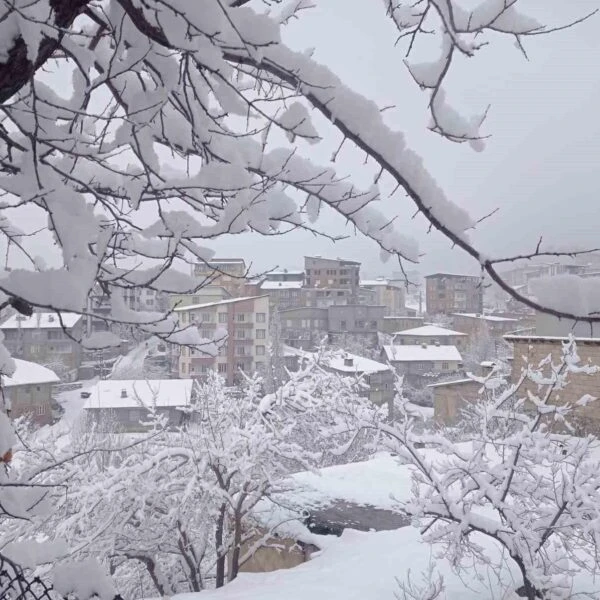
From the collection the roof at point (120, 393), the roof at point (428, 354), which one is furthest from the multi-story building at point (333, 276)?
the roof at point (120, 393)

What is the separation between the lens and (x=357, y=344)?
39.8 m

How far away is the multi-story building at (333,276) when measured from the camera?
46344 millimetres

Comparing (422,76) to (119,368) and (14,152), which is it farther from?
(119,368)

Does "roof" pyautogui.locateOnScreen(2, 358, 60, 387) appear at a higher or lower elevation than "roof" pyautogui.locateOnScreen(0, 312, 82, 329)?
lower

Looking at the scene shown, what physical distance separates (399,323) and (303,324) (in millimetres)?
9010

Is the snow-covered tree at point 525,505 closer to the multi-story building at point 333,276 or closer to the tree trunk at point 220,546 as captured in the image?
the tree trunk at point 220,546

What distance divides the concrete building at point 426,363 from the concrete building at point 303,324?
7.36 m

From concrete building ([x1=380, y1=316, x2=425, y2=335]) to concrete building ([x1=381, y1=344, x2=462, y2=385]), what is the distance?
8.22m

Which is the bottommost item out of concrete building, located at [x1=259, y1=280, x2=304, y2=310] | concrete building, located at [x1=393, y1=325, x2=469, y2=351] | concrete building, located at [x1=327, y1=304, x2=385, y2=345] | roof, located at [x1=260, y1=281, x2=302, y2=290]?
concrete building, located at [x1=393, y1=325, x2=469, y2=351]

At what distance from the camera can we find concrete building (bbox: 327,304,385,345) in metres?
41.2

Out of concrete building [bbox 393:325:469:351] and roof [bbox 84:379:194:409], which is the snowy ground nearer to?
roof [bbox 84:379:194:409]

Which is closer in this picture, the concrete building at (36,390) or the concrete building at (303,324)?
the concrete building at (36,390)

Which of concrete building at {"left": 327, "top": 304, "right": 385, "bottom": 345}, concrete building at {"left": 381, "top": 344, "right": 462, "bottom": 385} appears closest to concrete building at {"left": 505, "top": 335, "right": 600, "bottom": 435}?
concrete building at {"left": 381, "top": 344, "right": 462, "bottom": 385}

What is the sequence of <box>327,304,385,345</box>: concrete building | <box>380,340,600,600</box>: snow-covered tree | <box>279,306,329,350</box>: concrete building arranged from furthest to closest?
<box>327,304,385,345</box>: concrete building → <box>279,306,329,350</box>: concrete building → <box>380,340,600,600</box>: snow-covered tree
